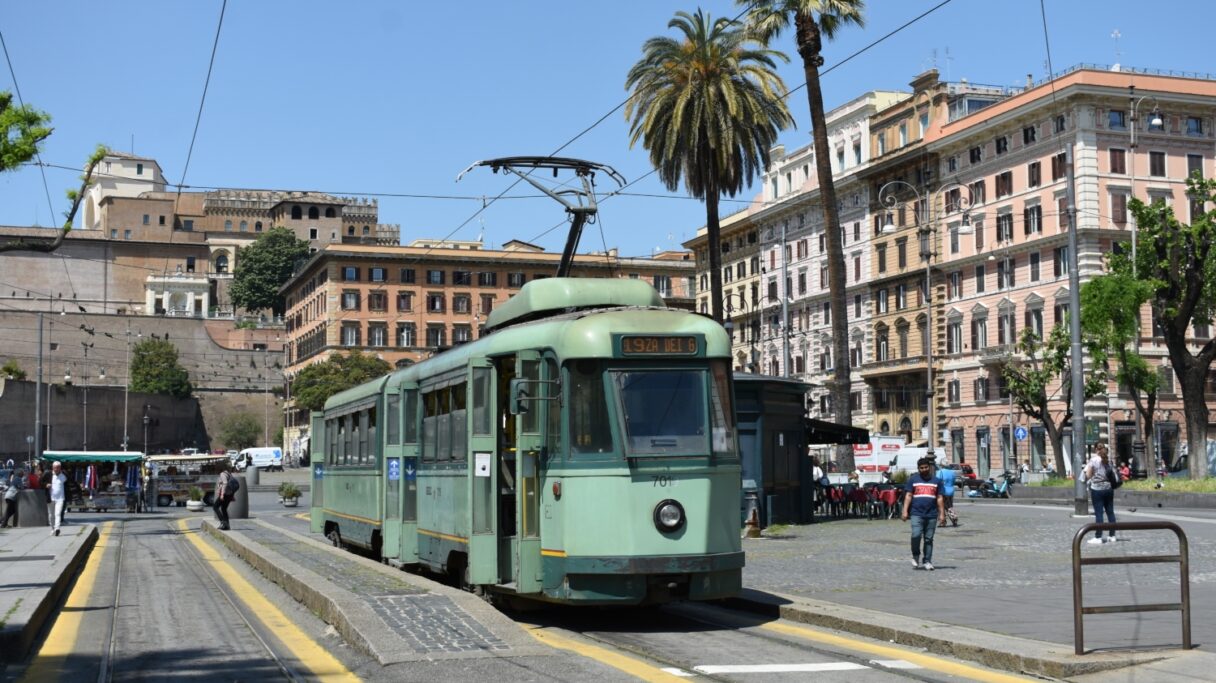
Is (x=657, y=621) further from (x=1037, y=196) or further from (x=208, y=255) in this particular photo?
(x=208, y=255)

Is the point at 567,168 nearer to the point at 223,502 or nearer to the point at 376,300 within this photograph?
the point at 223,502

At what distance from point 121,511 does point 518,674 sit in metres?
45.3

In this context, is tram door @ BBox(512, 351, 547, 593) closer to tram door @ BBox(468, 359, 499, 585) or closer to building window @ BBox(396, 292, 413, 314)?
tram door @ BBox(468, 359, 499, 585)

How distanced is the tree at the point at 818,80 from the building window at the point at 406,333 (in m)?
78.0

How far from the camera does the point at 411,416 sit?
18.3 meters

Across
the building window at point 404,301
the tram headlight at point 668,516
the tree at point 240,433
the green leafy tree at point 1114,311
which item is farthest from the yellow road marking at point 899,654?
the tree at point 240,433

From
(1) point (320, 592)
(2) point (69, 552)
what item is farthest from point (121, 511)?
(1) point (320, 592)

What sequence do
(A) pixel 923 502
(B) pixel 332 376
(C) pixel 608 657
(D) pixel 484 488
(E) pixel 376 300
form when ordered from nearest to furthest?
(C) pixel 608 657 → (D) pixel 484 488 → (A) pixel 923 502 → (B) pixel 332 376 → (E) pixel 376 300

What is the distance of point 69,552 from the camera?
24250mm

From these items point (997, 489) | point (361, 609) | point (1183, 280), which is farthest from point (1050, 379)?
point (361, 609)

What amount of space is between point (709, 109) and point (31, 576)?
958 inches

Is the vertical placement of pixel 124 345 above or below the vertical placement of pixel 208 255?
below

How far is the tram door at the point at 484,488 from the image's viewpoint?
47.1 feet

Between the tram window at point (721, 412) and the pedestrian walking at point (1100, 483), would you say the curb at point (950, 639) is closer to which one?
the tram window at point (721, 412)
